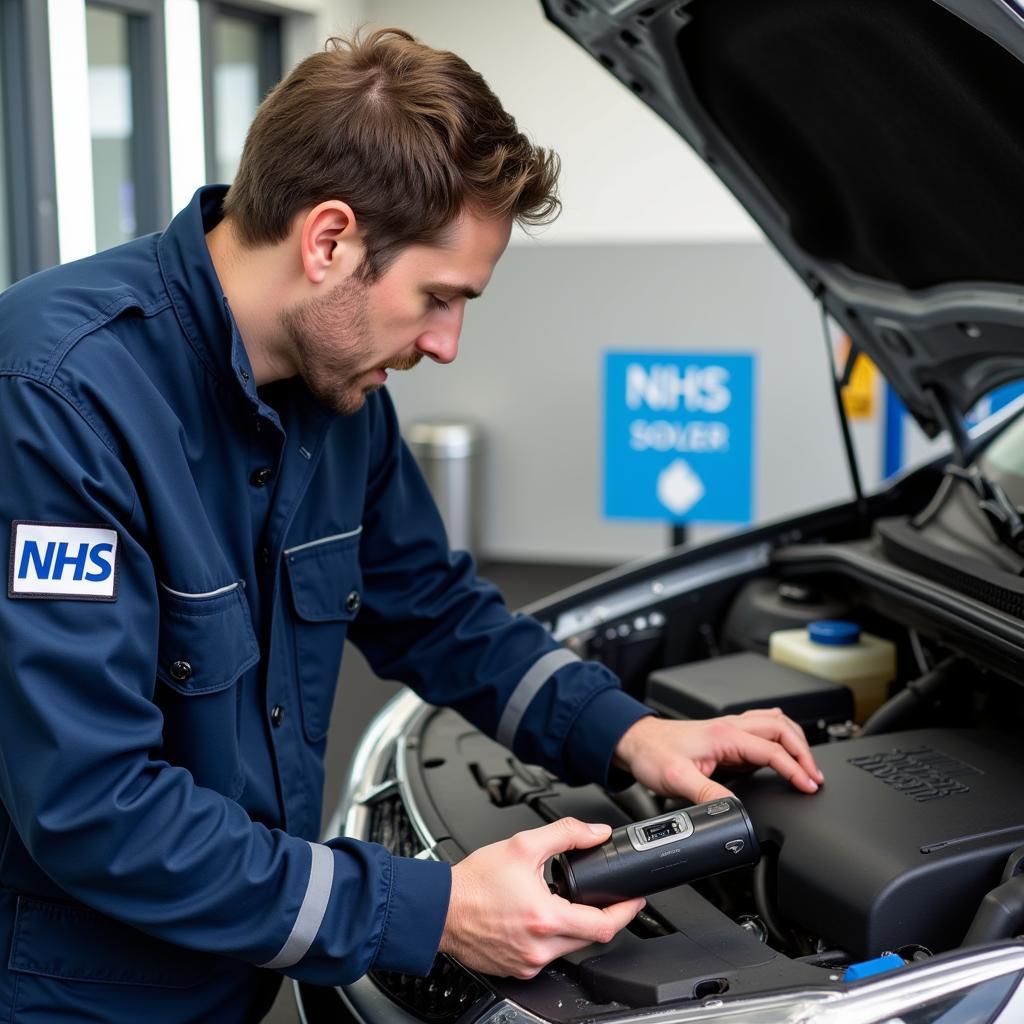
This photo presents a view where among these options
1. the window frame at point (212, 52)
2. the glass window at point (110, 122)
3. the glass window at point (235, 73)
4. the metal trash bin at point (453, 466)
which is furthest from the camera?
the metal trash bin at point (453, 466)

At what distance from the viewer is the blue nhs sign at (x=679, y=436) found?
4664mm

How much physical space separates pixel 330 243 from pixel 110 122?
421cm

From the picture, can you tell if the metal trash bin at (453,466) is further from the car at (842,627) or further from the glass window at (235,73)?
the car at (842,627)

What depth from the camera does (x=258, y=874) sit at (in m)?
1.06

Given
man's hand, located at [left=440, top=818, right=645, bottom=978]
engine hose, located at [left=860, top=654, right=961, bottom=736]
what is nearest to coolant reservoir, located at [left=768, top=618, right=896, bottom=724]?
engine hose, located at [left=860, top=654, right=961, bottom=736]

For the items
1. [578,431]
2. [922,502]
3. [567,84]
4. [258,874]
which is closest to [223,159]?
[567,84]

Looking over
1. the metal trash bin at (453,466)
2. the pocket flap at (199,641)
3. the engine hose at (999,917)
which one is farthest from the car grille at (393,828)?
the metal trash bin at (453,466)

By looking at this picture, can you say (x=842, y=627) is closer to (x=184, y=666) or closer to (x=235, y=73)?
(x=184, y=666)

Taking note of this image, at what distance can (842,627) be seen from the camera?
179cm

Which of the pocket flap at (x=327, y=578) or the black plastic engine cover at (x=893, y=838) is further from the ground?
the pocket flap at (x=327, y=578)

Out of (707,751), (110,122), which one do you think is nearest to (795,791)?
(707,751)

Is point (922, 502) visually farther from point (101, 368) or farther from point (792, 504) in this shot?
point (792, 504)

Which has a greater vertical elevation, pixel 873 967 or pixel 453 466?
pixel 873 967

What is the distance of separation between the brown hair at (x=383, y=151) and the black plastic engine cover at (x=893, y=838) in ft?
2.35
